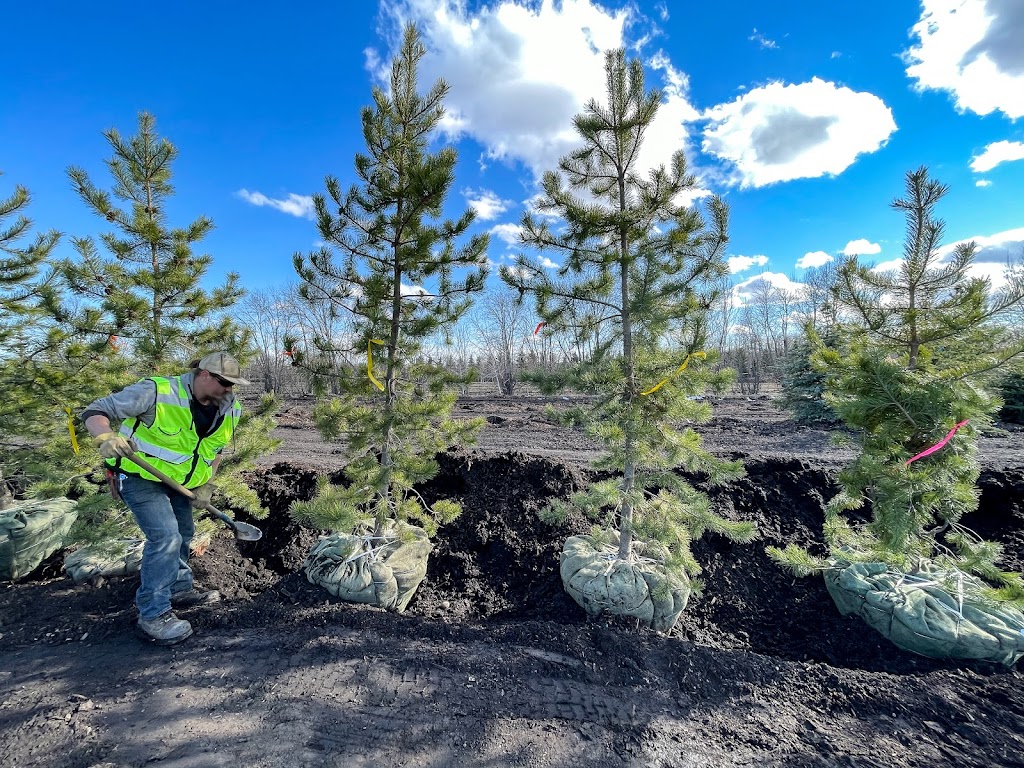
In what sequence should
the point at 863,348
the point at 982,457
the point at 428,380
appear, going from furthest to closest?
the point at 982,457 < the point at 428,380 < the point at 863,348

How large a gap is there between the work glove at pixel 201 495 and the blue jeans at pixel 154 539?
0.18m

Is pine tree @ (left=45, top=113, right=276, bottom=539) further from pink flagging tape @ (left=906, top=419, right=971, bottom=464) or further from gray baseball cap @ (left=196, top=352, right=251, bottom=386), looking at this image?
pink flagging tape @ (left=906, top=419, right=971, bottom=464)

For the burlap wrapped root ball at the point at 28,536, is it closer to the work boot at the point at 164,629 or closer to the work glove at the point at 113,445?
the work boot at the point at 164,629

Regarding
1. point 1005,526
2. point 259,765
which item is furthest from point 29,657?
point 1005,526

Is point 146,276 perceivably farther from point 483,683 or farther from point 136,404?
point 483,683

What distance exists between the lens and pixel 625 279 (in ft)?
11.4

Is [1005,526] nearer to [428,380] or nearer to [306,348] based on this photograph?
[428,380]

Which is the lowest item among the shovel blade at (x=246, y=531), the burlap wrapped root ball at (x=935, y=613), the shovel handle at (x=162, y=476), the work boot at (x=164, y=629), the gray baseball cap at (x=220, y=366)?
the work boot at (x=164, y=629)

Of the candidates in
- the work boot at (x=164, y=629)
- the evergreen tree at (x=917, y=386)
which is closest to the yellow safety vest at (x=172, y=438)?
the work boot at (x=164, y=629)

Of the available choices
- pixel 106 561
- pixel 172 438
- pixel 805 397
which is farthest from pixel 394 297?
pixel 805 397

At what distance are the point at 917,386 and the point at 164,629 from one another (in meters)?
5.38

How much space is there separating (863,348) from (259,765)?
15.1 ft

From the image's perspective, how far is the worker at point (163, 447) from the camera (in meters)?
2.88

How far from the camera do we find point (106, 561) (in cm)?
387
